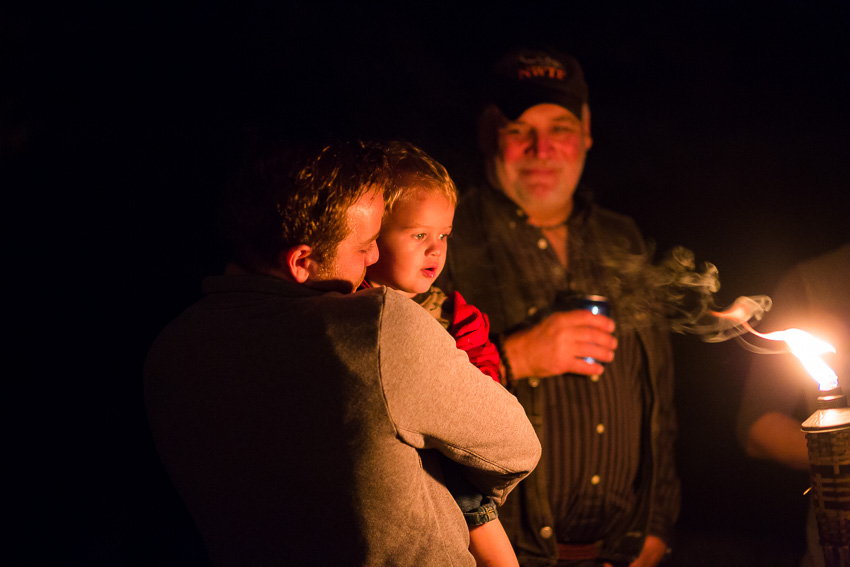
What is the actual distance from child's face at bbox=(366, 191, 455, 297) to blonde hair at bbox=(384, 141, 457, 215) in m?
0.01

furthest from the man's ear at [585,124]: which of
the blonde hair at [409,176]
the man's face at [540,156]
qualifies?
the blonde hair at [409,176]

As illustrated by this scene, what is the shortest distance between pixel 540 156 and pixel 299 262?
1.48 metres

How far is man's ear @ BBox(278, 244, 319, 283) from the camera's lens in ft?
4.41

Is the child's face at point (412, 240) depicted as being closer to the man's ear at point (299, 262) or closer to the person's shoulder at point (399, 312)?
the man's ear at point (299, 262)

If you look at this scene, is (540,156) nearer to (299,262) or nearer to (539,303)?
Answer: (539,303)

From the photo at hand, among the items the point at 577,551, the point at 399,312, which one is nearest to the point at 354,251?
the point at 399,312

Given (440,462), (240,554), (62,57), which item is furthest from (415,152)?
(62,57)

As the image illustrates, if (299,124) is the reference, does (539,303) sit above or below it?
below

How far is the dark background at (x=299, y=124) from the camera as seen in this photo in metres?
2.38

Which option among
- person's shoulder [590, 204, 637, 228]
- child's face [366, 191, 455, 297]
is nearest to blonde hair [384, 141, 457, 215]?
child's face [366, 191, 455, 297]

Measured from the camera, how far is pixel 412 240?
175cm

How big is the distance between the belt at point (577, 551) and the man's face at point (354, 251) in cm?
147

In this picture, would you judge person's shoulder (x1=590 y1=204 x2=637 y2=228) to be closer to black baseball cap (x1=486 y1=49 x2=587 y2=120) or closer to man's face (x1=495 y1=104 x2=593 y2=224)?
man's face (x1=495 y1=104 x2=593 y2=224)

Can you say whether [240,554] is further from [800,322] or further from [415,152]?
[800,322]
